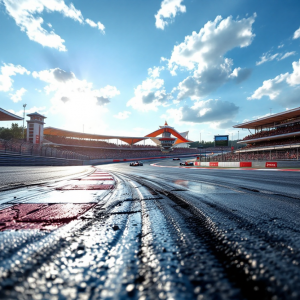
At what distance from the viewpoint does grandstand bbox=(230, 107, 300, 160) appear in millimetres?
29984

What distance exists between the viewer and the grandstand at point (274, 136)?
29984 mm

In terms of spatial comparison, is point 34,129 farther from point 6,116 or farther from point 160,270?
point 160,270

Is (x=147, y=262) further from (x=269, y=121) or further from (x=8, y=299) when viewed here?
(x=269, y=121)

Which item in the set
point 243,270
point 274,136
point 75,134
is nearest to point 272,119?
point 274,136

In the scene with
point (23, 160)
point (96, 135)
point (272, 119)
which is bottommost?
point (23, 160)

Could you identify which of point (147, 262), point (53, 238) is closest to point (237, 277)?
point (147, 262)

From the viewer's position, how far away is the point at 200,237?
1.13m

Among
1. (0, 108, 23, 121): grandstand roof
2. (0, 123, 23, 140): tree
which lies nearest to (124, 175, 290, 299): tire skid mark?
(0, 108, 23, 121): grandstand roof

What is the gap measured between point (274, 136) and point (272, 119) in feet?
17.1

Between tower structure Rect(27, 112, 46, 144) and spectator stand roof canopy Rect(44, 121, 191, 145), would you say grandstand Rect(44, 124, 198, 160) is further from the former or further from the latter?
tower structure Rect(27, 112, 46, 144)

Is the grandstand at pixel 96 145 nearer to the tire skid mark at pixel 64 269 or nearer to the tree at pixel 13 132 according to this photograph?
the tree at pixel 13 132

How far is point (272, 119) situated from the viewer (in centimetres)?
3850

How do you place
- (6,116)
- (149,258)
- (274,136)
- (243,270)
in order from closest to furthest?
(243,270), (149,258), (6,116), (274,136)

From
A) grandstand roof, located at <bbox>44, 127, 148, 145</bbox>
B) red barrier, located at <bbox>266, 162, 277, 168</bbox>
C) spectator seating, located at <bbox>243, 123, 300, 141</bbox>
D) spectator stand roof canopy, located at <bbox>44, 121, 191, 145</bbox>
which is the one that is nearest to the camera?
red barrier, located at <bbox>266, 162, 277, 168</bbox>
